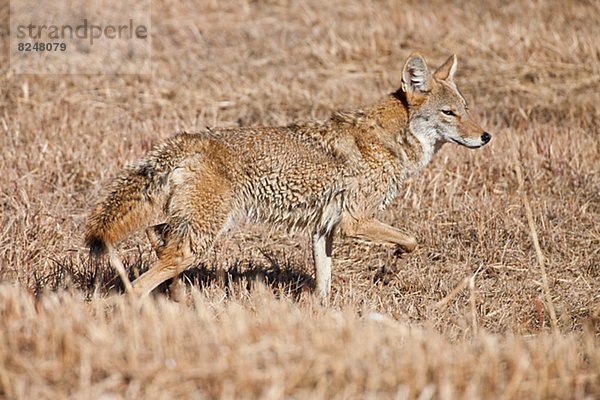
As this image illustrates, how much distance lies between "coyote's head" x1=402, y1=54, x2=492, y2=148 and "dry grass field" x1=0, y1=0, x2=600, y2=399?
67cm

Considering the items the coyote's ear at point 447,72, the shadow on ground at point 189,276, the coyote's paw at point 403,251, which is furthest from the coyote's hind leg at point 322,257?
the coyote's ear at point 447,72

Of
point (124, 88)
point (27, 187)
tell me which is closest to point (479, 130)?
point (27, 187)

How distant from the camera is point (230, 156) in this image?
622 centimetres

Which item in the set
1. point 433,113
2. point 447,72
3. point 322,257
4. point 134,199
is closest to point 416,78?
point 433,113

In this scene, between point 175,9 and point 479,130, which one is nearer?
point 479,130

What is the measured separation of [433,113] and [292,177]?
4.57 feet

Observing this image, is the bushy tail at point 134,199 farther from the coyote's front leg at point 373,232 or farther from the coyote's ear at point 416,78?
the coyote's ear at point 416,78

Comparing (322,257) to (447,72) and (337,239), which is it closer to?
(337,239)

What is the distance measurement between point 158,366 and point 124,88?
28.0ft

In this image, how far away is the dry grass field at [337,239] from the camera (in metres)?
4.12

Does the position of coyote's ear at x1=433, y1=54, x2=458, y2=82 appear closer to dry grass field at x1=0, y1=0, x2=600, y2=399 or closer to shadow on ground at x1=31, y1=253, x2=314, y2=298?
dry grass field at x1=0, y1=0, x2=600, y2=399

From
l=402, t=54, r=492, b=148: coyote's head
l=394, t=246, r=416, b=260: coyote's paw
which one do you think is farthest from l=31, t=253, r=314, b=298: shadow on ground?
l=402, t=54, r=492, b=148: coyote's head

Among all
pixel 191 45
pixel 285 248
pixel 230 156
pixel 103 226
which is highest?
pixel 191 45

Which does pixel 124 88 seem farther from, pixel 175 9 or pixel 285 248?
pixel 285 248
